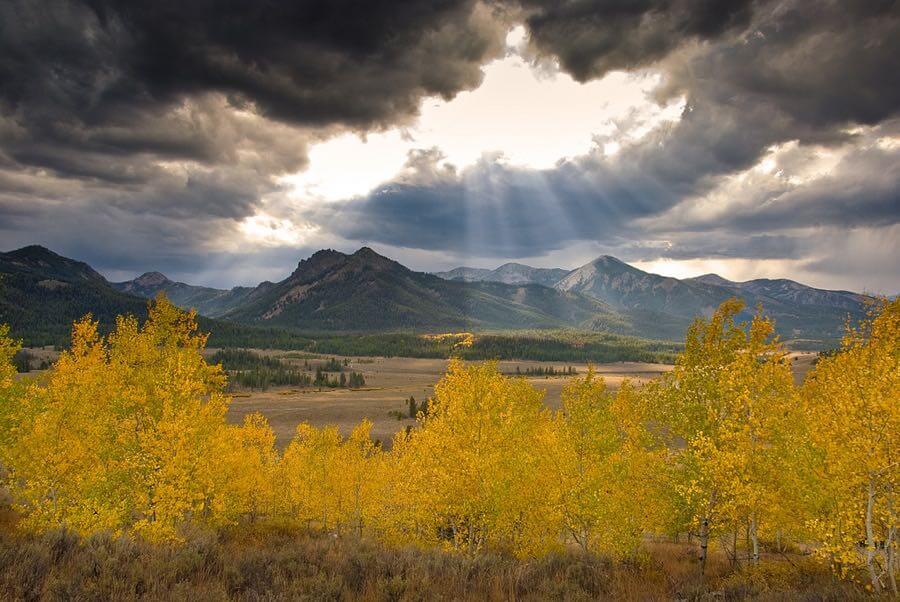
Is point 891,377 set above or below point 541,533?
above

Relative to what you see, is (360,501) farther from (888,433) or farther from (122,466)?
(888,433)

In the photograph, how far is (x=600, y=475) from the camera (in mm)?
24781

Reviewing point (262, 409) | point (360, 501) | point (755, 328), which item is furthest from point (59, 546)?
point (262, 409)

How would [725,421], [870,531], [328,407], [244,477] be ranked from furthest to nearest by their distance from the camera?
[328,407] → [244,477] → [725,421] → [870,531]

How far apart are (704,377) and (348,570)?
16.3 m

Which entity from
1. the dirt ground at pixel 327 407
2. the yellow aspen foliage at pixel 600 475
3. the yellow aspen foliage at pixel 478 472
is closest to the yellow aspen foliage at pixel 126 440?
the yellow aspen foliage at pixel 478 472

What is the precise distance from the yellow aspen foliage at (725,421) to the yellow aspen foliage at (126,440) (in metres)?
21.2

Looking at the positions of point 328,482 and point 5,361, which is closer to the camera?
point 5,361

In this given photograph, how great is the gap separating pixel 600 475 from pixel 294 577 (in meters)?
17.9

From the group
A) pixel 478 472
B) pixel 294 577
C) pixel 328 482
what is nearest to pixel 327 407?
pixel 328 482

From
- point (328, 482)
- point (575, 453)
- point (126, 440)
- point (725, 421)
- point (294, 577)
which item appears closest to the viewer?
point (294, 577)

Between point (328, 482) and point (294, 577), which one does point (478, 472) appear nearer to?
point (294, 577)

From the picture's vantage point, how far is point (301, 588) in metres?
11.2

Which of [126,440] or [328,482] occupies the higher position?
[126,440]
